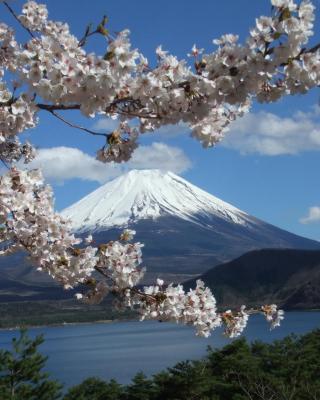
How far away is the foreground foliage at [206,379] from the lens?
568 inches

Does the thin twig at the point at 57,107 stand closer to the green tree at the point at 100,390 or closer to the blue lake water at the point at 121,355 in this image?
the green tree at the point at 100,390

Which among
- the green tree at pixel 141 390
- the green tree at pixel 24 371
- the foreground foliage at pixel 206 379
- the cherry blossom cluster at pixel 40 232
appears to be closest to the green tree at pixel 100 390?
the foreground foliage at pixel 206 379

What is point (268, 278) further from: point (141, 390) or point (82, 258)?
point (82, 258)

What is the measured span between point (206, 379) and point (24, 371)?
473 centimetres

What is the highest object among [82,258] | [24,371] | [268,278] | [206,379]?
[268,278]

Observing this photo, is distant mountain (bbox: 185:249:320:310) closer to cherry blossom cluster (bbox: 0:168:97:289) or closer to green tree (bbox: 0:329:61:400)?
green tree (bbox: 0:329:61:400)

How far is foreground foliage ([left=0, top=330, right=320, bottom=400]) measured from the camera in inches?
568

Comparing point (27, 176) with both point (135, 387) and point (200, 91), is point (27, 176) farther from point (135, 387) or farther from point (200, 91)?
point (135, 387)

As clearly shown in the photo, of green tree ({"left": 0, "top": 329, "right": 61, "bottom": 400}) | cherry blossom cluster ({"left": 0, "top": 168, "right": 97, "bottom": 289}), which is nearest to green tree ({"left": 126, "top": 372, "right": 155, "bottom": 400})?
green tree ({"left": 0, "top": 329, "right": 61, "bottom": 400})

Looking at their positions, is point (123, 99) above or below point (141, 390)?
above

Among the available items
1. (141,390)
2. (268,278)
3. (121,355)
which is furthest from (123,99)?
(268,278)

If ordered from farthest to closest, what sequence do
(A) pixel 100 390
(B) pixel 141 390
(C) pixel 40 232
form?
(A) pixel 100 390
(B) pixel 141 390
(C) pixel 40 232

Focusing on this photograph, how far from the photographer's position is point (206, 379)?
16578 mm

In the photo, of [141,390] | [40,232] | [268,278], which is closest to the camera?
[40,232]
